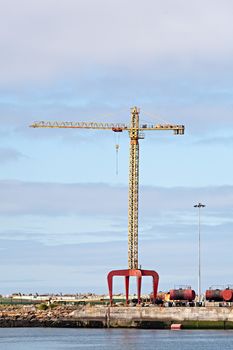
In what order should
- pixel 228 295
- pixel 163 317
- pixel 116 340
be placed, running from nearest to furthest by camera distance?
pixel 116 340
pixel 163 317
pixel 228 295

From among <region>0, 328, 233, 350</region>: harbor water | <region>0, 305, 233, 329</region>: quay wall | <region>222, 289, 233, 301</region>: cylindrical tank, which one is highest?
<region>222, 289, 233, 301</region>: cylindrical tank

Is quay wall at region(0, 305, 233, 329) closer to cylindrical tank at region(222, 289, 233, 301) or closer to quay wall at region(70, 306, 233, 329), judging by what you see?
quay wall at region(70, 306, 233, 329)

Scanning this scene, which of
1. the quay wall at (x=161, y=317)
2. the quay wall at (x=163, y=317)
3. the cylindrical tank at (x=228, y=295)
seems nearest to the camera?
the quay wall at (x=163, y=317)

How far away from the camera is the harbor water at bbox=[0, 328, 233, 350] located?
15862 centimetres

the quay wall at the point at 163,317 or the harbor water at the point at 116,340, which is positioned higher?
the quay wall at the point at 163,317

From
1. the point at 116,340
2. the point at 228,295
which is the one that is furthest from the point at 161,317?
the point at 116,340

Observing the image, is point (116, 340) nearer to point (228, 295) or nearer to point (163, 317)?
point (163, 317)

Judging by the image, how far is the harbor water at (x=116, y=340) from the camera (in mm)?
158625

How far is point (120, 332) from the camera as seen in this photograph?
7234 inches

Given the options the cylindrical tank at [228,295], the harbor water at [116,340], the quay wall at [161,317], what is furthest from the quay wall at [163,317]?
the cylindrical tank at [228,295]

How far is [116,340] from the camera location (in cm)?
16725

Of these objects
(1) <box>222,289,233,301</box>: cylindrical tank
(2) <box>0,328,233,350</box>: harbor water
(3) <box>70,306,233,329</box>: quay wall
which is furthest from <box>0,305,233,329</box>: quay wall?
(1) <box>222,289,233,301</box>: cylindrical tank

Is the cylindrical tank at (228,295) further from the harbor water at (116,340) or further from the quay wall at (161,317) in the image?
the harbor water at (116,340)

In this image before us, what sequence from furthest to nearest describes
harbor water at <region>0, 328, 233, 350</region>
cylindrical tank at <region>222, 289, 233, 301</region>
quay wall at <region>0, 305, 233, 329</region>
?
1. cylindrical tank at <region>222, 289, 233, 301</region>
2. quay wall at <region>0, 305, 233, 329</region>
3. harbor water at <region>0, 328, 233, 350</region>
